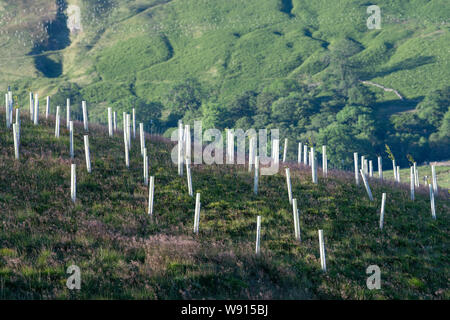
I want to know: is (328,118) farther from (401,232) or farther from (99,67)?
(99,67)

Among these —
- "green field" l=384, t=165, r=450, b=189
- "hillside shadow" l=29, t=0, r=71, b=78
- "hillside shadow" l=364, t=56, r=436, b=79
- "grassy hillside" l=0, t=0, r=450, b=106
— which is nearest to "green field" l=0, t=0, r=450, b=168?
"hillside shadow" l=364, t=56, r=436, b=79

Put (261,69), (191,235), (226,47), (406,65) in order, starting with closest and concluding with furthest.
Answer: (191,235), (406,65), (261,69), (226,47)

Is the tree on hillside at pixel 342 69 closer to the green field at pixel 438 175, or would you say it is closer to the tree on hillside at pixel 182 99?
the tree on hillside at pixel 182 99

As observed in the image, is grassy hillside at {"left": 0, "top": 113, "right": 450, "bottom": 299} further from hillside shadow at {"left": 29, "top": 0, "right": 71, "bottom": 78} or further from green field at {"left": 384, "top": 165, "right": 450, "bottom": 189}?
hillside shadow at {"left": 29, "top": 0, "right": 71, "bottom": 78}

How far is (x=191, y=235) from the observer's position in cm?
1365

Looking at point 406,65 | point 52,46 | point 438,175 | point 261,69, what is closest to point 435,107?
point 438,175

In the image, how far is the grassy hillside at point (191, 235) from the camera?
400 inches

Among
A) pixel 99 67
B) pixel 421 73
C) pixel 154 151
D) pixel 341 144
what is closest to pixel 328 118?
pixel 341 144

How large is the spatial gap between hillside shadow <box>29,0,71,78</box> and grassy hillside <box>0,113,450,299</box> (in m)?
149

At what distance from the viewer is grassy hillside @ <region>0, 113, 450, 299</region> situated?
10.2 m

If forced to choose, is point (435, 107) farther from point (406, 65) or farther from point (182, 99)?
point (182, 99)

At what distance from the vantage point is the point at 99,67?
520 feet

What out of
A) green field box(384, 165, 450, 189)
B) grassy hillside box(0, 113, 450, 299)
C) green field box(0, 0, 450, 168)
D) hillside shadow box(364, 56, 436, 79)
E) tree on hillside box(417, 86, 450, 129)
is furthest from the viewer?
hillside shadow box(364, 56, 436, 79)

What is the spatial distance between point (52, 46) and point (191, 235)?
185598mm
